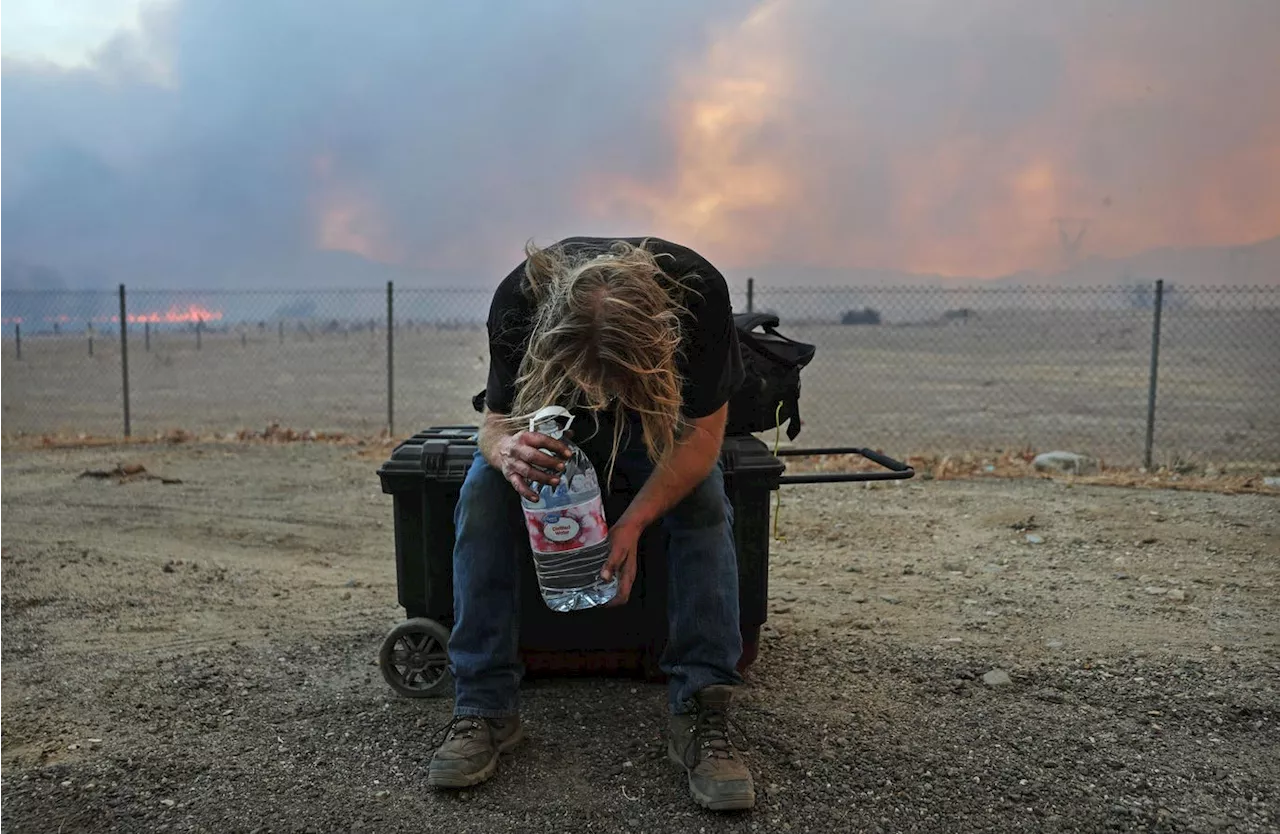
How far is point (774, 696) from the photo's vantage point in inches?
124

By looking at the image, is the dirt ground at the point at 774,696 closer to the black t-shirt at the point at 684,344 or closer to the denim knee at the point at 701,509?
the denim knee at the point at 701,509

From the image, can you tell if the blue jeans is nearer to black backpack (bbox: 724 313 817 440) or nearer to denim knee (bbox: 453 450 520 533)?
denim knee (bbox: 453 450 520 533)

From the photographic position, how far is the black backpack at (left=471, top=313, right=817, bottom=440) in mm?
3254

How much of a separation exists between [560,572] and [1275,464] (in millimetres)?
8116

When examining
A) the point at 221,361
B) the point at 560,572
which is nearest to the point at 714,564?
the point at 560,572

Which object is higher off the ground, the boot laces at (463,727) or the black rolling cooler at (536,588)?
the black rolling cooler at (536,588)

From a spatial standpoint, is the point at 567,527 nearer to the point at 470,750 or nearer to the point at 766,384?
the point at 470,750

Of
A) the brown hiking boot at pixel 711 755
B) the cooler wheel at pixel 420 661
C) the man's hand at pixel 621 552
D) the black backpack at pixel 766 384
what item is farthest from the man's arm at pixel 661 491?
the cooler wheel at pixel 420 661

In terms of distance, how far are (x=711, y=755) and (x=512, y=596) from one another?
703mm

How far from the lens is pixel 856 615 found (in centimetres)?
404

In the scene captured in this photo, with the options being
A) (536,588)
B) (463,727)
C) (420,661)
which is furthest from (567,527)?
(420,661)

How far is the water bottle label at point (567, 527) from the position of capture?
7.90 feet

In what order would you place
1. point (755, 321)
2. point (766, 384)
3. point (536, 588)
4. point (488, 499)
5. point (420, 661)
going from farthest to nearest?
point (755, 321) < point (766, 384) < point (420, 661) < point (536, 588) < point (488, 499)

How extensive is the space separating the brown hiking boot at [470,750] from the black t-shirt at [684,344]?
815 mm
